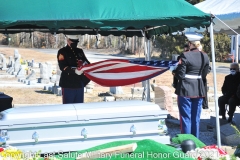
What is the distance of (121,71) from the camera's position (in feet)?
26.4

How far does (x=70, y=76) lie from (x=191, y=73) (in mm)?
1959

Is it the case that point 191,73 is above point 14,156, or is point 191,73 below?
above

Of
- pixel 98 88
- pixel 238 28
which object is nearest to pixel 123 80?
pixel 238 28

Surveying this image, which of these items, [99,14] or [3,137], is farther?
[99,14]

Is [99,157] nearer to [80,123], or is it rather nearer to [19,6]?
[80,123]

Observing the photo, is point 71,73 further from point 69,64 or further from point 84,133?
point 84,133

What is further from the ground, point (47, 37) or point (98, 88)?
point (47, 37)

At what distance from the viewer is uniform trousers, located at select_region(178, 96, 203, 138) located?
732cm

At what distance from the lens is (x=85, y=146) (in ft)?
18.3

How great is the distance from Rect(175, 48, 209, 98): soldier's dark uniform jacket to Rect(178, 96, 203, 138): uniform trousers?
119mm

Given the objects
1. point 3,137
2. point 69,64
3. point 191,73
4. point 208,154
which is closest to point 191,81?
point 191,73

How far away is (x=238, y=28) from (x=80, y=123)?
18.7ft

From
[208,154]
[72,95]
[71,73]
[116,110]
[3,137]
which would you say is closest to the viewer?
[208,154]

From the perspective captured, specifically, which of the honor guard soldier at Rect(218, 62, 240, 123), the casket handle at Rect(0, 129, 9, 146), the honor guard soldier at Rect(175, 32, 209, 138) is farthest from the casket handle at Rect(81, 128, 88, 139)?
the honor guard soldier at Rect(218, 62, 240, 123)
